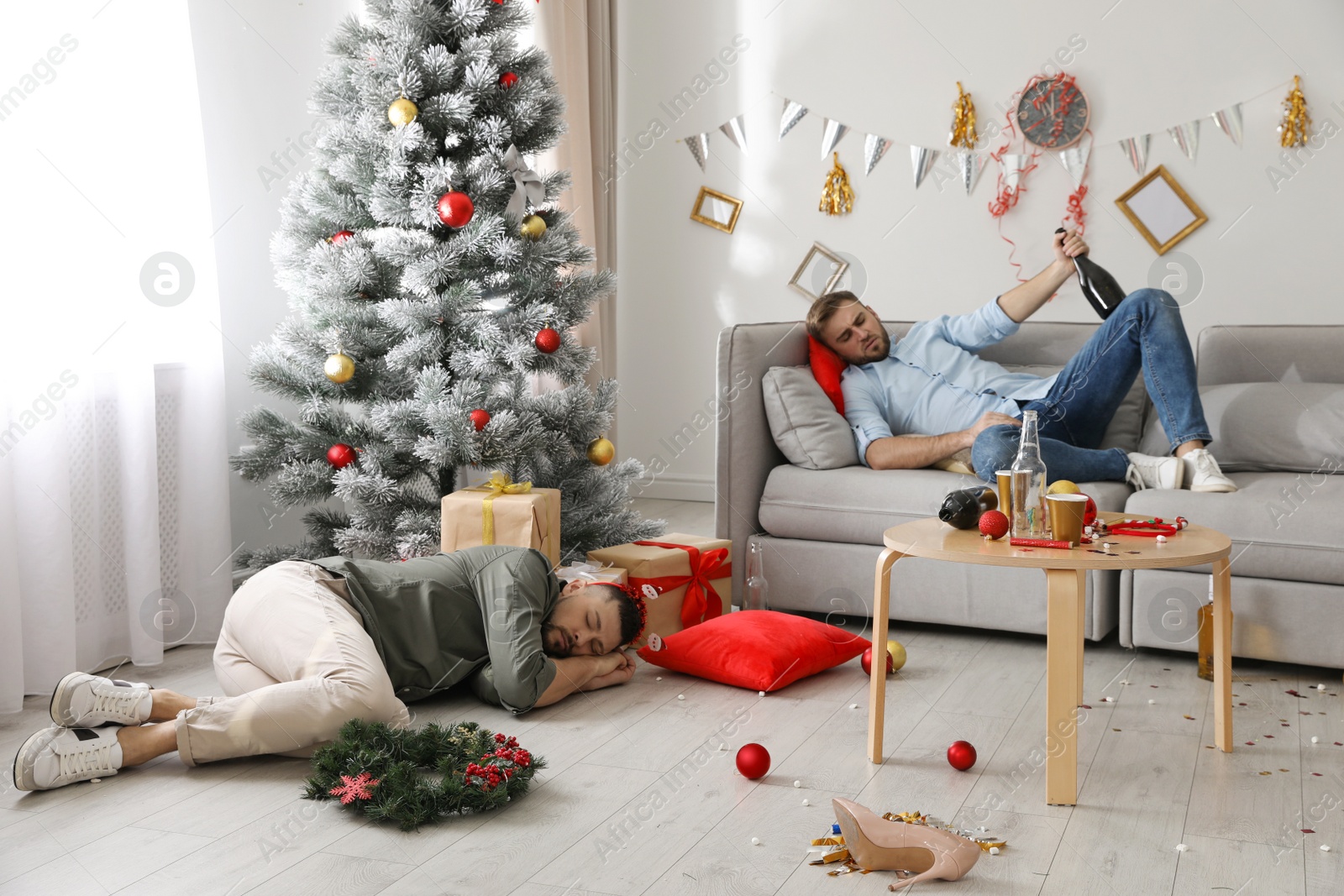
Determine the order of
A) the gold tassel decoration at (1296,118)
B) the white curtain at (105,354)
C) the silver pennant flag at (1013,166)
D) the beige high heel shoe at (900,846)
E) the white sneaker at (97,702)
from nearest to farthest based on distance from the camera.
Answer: the beige high heel shoe at (900,846)
the white sneaker at (97,702)
the white curtain at (105,354)
the gold tassel decoration at (1296,118)
the silver pennant flag at (1013,166)

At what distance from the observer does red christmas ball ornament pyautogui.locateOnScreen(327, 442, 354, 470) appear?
9.11ft

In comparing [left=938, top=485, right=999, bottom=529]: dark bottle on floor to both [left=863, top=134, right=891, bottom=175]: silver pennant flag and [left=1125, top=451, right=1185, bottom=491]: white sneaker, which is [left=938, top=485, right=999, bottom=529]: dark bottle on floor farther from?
[left=863, top=134, right=891, bottom=175]: silver pennant flag

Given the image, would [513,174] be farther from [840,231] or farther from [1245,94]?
[1245,94]

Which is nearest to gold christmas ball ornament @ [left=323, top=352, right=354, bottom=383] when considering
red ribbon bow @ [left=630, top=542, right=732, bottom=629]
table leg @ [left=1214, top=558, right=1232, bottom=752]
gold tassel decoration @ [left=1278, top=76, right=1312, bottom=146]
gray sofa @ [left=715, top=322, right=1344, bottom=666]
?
red ribbon bow @ [left=630, top=542, right=732, bottom=629]

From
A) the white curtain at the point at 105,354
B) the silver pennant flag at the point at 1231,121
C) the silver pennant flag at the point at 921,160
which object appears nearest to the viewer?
the white curtain at the point at 105,354

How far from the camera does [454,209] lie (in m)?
2.66

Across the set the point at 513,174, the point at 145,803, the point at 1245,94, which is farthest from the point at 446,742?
the point at 1245,94

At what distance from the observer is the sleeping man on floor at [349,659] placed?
72.1 inches

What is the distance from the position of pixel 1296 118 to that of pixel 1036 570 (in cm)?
224

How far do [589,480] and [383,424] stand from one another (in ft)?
1.94

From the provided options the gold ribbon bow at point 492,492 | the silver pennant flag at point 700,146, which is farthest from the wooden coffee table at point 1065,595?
the silver pennant flag at point 700,146

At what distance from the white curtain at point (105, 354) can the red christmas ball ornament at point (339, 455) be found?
28 cm

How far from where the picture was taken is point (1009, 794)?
1.77 m

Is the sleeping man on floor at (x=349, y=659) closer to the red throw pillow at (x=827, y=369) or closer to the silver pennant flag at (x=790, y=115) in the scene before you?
the red throw pillow at (x=827, y=369)
